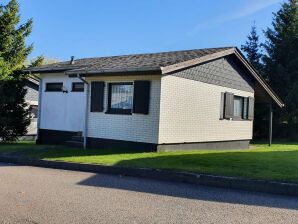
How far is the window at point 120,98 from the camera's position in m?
15.8

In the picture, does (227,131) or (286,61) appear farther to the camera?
(286,61)

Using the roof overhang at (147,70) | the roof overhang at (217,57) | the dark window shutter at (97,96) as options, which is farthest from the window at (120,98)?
the roof overhang at (217,57)

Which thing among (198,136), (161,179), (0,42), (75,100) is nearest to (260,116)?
(198,136)

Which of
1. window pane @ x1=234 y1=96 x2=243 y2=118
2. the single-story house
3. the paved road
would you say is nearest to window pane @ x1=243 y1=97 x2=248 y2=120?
the single-story house

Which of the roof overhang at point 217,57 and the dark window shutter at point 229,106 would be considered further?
the dark window shutter at point 229,106

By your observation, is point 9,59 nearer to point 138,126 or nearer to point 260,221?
point 138,126

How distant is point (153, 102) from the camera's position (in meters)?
15.0

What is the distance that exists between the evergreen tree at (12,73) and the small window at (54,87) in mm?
1737

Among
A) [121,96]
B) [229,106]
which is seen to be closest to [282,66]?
[229,106]

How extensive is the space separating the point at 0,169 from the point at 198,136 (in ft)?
28.0

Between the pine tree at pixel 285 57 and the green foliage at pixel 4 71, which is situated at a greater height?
the pine tree at pixel 285 57

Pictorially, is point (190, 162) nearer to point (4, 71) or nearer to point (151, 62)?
point (151, 62)

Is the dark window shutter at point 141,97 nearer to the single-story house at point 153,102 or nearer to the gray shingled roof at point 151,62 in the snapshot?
the single-story house at point 153,102

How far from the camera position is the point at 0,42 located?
2142cm
